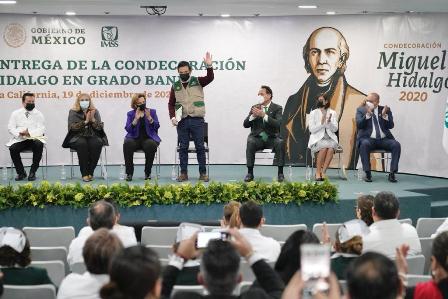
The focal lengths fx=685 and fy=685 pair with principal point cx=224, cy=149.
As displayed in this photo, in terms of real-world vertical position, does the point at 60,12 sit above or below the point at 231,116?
above

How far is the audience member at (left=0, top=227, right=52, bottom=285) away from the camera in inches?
151

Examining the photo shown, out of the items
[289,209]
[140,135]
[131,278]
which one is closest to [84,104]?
[140,135]

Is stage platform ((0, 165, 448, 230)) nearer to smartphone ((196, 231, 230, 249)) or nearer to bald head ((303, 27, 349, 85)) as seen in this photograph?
bald head ((303, 27, 349, 85))

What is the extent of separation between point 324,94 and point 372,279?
9.51 meters

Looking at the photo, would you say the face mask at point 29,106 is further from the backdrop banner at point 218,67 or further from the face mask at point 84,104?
the backdrop banner at point 218,67

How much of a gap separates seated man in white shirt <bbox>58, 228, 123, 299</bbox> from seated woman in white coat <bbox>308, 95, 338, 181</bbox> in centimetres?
679

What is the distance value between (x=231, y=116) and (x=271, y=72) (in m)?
1.04

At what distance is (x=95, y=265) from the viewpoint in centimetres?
320

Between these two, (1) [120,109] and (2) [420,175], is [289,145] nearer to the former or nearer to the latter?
(2) [420,175]

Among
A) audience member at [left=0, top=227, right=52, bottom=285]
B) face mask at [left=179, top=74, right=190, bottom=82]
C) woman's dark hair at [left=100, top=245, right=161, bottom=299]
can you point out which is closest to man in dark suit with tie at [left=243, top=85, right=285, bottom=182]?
face mask at [left=179, top=74, right=190, bottom=82]

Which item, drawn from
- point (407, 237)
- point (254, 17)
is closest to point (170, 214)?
point (407, 237)

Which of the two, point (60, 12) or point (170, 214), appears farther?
point (60, 12)

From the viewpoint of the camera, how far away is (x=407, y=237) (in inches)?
183

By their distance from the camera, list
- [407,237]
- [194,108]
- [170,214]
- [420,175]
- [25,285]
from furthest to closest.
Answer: [420,175] < [194,108] < [170,214] < [407,237] < [25,285]
